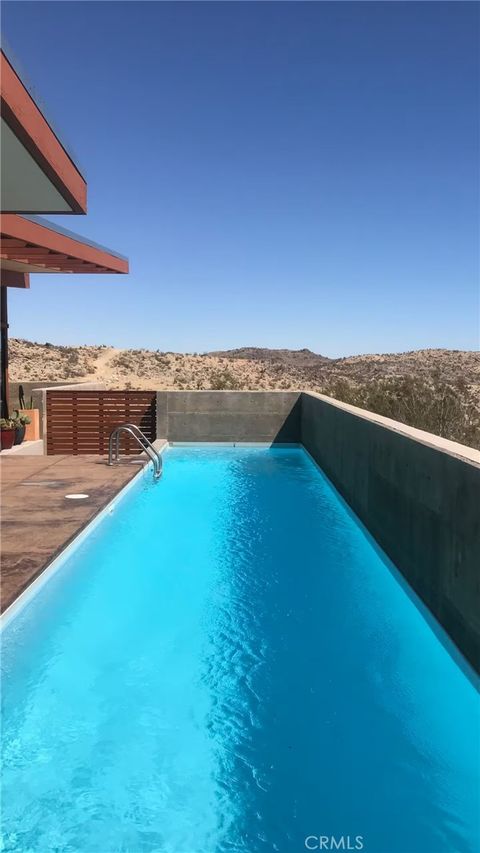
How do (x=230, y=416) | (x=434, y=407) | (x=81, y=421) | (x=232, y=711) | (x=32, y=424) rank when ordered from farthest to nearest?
(x=230, y=416)
(x=81, y=421)
(x=32, y=424)
(x=434, y=407)
(x=232, y=711)

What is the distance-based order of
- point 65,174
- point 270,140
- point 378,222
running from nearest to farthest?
Result: 1. point 65,174
2. point 270,140
3. point 378,222

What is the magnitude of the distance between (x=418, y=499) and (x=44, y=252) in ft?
26.6

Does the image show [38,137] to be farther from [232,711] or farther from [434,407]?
[434,407]

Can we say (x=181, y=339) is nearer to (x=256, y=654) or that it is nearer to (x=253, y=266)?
(x=253, y=266)

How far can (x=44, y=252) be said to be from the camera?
10914mm

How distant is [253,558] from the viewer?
736 centimetres

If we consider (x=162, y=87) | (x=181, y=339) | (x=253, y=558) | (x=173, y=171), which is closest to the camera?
(x=253, y=558)

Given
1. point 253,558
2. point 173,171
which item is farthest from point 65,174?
point 173,171

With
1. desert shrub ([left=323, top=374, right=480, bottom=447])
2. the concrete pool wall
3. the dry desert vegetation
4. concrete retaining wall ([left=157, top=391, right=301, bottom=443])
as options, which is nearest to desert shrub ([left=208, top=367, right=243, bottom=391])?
the dry desert vegetation

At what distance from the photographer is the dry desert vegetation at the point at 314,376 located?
41.8ft

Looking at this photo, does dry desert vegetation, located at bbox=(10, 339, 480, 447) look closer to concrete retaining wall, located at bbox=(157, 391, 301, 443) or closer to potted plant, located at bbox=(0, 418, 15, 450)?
concrete retaining wall, located at bbox=(157, 391, 301, 443)

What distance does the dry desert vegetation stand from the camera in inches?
501

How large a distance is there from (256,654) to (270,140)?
63.0ft

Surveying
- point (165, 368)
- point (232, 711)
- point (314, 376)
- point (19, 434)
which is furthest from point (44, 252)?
point (314, 376)
